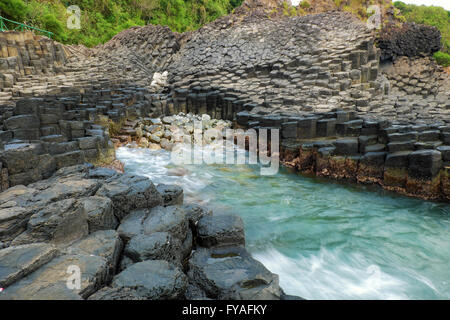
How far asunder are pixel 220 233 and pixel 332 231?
2.67m

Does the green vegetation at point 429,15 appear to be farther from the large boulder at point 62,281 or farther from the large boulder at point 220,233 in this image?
the large boulder at point 62,281

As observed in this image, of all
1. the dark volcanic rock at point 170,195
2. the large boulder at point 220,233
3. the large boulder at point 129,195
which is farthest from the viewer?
the dark volcanic rock at point 170,195

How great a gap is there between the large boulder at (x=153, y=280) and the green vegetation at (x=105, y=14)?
23.2 m

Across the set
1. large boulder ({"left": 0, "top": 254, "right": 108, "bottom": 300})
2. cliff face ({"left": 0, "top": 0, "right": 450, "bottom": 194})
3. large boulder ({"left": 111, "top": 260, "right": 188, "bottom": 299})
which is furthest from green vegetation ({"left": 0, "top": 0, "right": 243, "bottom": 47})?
large boulder ({"left": 111, "top": 260, "right": 188, "bottom": 299})

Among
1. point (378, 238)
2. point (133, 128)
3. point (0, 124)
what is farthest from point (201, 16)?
point (378, 238)

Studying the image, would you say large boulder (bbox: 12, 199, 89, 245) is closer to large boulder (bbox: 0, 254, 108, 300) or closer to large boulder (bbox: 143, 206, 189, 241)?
large boulder (bbox: 0, 254, 108, 300)

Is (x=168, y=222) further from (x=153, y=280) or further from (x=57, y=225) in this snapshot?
(x=57, y=225)

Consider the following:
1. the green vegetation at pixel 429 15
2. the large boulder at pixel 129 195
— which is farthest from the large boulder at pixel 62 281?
the green vegetation at pixel 429 15

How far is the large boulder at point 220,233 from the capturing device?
3.60 m

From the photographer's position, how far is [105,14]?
99.0 feet

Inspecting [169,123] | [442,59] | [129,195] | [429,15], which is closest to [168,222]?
[129,195]

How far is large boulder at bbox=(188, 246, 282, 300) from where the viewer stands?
8.38ft
